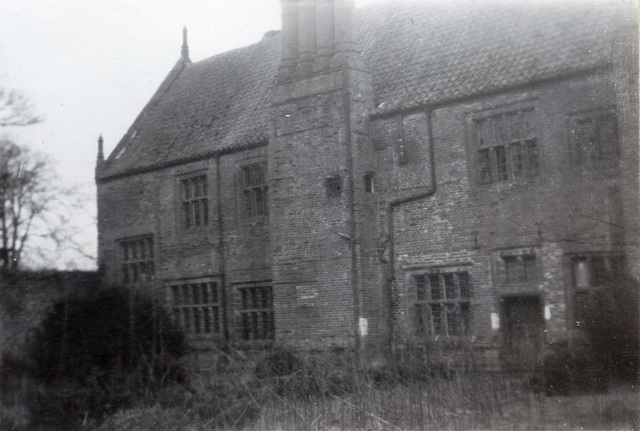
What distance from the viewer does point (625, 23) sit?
16438 mm

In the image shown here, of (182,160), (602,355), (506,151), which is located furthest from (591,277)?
(182,160)

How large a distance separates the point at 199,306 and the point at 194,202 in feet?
10.9

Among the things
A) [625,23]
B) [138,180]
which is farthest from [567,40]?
[138,180]

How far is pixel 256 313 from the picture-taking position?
23.4m

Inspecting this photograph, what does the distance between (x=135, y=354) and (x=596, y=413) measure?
8.53 metres

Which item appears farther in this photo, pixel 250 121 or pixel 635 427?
pixel 250 121

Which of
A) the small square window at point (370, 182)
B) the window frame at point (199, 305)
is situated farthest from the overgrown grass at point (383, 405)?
the window frame at point (199, 305)

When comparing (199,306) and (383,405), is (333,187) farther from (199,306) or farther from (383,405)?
(383,405)

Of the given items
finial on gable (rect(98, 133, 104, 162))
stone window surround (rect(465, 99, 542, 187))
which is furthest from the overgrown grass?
finial on gable (rect(98, 133, 104, 162))

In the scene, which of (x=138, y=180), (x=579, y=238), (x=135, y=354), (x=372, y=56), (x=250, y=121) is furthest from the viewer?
(x=138, y=180)

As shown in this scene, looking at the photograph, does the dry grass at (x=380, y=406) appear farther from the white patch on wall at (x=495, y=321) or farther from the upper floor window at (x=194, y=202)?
the upper floor window at (x=194, y=202)

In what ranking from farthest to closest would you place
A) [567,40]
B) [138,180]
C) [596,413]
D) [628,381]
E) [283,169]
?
[138,180] → [283,169] → [567,40] → [628,381] → [596,413]

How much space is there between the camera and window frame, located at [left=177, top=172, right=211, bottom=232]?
2520cm

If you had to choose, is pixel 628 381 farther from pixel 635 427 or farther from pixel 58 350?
pixel 58 350
